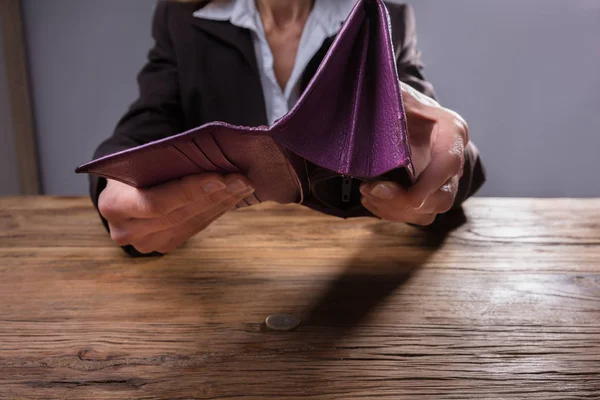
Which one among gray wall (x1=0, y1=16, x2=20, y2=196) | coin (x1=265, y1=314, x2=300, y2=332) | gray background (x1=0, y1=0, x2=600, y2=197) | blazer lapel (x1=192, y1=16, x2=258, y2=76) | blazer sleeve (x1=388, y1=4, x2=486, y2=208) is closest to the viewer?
coin (x1=265, y1=314, x2=300, y2=332)

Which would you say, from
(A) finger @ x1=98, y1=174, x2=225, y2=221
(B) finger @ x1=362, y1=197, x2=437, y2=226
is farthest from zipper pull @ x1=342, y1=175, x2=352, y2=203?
(A) finger @ x1=98, y1=174, x2=225, y2=221

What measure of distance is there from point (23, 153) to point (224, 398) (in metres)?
1.43

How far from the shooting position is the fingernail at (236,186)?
1.46 feet

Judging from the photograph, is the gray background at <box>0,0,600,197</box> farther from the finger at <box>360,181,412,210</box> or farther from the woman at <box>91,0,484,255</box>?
the finger at <box>360,181,412,210</box>

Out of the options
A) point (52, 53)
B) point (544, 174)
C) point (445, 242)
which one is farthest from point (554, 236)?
point (52, 53)

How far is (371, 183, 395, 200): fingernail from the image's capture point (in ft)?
1.49

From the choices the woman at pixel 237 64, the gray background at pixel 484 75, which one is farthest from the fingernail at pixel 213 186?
the gray background at pixel 484 75

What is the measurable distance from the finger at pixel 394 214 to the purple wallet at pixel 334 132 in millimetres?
96

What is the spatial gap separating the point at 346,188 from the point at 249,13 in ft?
1.61

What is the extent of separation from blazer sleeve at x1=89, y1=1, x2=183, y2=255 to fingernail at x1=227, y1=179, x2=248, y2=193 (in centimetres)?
32

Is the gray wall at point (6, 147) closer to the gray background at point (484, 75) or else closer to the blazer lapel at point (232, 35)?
the gray background at point (484, 75)

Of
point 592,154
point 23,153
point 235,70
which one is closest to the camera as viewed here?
point 235,70

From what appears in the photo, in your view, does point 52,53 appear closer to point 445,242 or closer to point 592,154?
point 445,242

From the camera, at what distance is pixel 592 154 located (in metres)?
1.46
